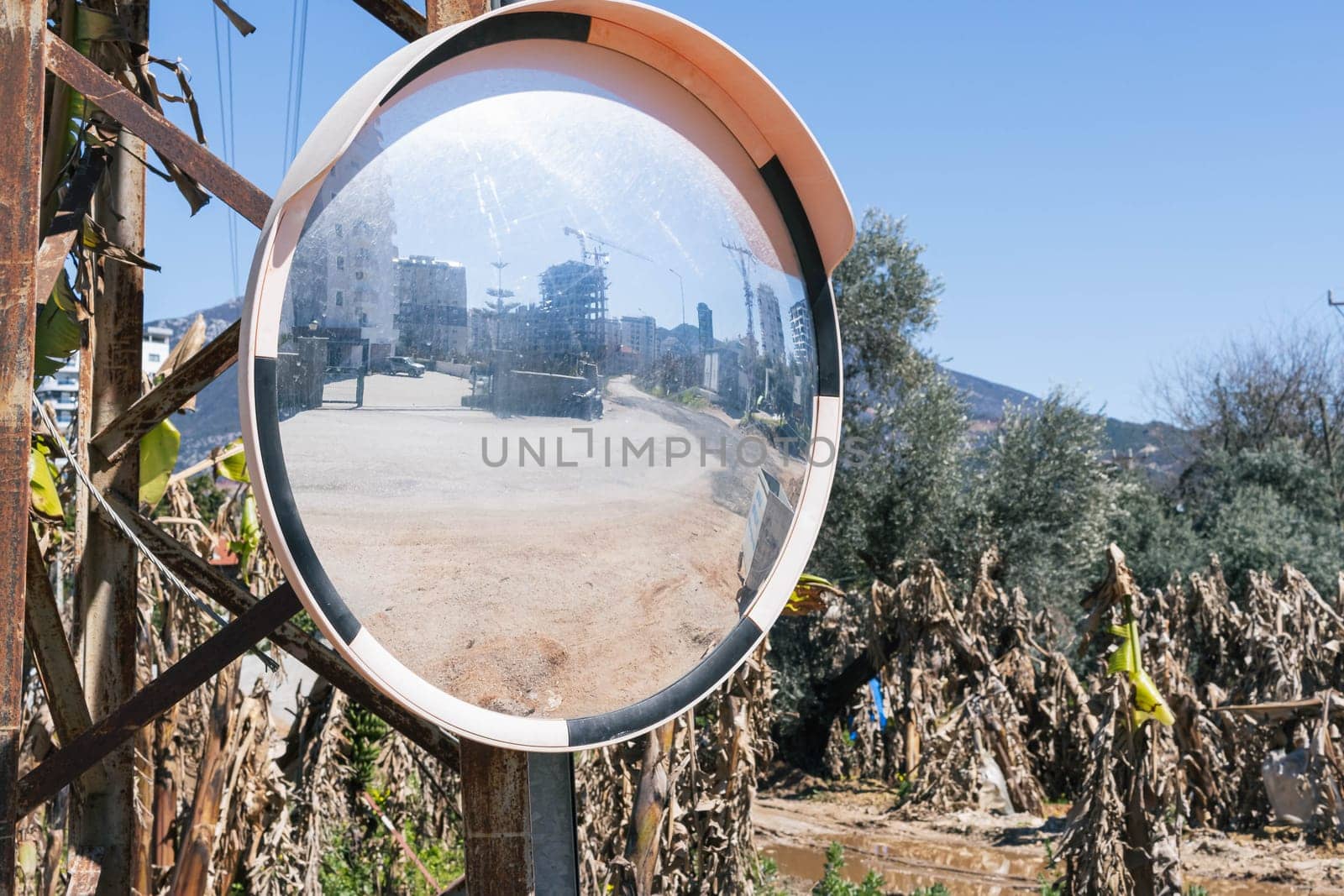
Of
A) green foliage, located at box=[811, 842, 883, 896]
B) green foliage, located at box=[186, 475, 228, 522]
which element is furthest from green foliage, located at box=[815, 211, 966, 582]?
green foliage, located at box=[186, 475, 228, 522]

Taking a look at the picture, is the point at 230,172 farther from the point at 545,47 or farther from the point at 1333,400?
the point at 1333,400

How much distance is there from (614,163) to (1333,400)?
22.1m

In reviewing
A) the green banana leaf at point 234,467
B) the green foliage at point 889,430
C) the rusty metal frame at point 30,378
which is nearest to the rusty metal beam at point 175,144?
the rusty metal frame at point 30,378

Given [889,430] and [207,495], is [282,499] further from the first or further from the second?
[207,495]

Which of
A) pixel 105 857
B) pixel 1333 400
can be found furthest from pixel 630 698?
pixel 1333 400

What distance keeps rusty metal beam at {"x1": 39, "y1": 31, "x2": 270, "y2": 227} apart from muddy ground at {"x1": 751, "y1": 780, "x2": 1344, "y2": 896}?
742 centimetres

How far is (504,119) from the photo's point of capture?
1342mm

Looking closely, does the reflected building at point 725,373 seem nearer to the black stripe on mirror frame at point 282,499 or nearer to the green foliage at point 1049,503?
the black stripe on mirror frame at point 282,499

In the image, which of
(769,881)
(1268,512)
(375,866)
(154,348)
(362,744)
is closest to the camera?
(375,866)

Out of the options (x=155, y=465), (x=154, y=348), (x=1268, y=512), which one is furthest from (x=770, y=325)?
(x=154, y=348)

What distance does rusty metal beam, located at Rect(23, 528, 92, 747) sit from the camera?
182 cm

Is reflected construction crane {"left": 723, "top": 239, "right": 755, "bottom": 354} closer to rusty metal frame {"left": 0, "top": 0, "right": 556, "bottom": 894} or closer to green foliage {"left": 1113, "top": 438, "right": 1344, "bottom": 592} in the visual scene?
rusty metal frame {"left": 0, "top": 0, "right": 556, "bottom": 894}

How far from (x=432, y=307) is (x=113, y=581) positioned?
1.28 metres

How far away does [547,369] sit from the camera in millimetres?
1341
